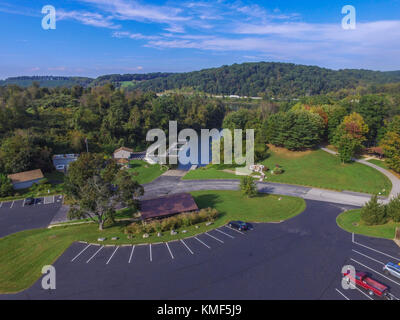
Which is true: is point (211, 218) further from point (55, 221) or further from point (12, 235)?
point (12, 235)

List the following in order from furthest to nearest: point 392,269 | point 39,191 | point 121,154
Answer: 1. point 121,154
2. point 39,191
3. point 392,269

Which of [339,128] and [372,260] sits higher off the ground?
[339,128]

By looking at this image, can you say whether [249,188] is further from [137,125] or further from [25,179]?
[137,125]

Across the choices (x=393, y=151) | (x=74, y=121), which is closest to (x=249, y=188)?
(x=393, y=151)

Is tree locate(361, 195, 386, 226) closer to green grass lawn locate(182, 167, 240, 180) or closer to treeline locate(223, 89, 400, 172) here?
treeline locate(223, 89, 400, 172)

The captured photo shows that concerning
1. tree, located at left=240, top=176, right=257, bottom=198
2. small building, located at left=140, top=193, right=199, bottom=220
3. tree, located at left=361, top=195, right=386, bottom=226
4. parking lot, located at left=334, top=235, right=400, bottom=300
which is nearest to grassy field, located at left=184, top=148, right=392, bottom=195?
tree, located at left=240, top=176, right=257, bottom=198

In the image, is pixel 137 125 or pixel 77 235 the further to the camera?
pixel 137 125
